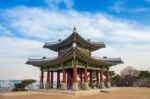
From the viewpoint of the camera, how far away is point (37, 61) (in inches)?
1431

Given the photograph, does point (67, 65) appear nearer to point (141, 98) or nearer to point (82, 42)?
point (82, 42)

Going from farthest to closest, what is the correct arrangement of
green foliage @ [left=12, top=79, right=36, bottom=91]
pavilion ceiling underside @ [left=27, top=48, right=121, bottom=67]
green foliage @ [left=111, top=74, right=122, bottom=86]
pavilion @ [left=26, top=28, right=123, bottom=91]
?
green foliage @ [left=111, top=74, right=122, bottom=86], green foliage @ [left=12, top=79, right=36, bottom=91], pavilion @ [left=26, top=28, right=123, bottom=91], pavilion ceiling underside @ [left=27, top=48, right=121, bottom=67]

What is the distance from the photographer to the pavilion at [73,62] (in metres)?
27.1

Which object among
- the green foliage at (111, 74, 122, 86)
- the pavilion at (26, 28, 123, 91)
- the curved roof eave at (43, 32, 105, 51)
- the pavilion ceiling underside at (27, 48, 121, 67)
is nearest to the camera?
the pavilion ceiling underside at (27, 48, 121, 67)

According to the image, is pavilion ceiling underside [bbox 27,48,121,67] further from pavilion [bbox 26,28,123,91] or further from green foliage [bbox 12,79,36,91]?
green foliage [bbox 12,79,36,91]

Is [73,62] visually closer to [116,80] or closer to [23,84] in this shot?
[23,84]

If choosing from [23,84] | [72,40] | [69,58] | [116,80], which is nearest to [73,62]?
[69,58]

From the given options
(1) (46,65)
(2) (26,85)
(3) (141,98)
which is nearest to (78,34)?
→ (1) (46,65)

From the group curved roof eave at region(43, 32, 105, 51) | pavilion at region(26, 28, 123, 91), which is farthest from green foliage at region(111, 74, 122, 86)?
curved roof eave at region(43, 32, 105, 51)

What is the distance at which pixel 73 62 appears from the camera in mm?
27438

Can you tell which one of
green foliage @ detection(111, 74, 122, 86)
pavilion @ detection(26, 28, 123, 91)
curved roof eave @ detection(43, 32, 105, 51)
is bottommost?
green foliage @ detection(111, 74, 122, 86)

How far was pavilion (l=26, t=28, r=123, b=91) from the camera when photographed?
2713 cm

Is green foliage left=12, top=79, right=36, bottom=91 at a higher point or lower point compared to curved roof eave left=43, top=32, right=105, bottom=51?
lower

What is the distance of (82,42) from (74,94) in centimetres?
1290
